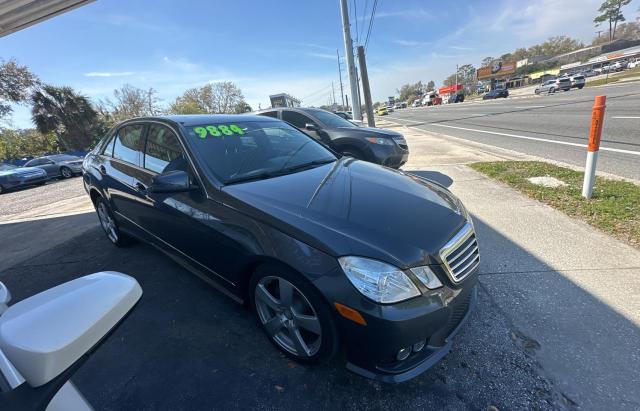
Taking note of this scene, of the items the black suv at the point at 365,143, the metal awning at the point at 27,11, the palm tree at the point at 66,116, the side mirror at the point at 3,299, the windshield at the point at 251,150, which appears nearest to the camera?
the side mirror at the point at 3,299

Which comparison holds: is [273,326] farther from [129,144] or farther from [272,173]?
[129,144]

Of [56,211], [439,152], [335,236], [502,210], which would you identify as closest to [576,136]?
[439,152]

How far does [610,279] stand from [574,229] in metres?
1.08

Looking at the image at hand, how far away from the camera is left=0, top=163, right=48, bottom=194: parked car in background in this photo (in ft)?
44.1

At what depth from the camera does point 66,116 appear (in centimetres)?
3195

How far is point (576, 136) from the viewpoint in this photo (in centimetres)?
976

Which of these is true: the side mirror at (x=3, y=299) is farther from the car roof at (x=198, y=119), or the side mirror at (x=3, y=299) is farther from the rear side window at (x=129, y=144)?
the rear side window at (x=129, y=144)

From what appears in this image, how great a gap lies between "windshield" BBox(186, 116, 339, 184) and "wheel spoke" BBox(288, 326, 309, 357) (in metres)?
1.19

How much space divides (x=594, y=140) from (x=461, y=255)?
351 cm

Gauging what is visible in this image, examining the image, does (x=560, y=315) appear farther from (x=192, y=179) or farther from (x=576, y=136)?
(x=576, y=136)

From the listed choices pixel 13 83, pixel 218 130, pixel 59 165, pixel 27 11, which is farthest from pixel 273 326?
pixel 13 83

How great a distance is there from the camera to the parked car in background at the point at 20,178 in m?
13.4

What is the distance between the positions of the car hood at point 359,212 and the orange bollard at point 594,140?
9.30 ft

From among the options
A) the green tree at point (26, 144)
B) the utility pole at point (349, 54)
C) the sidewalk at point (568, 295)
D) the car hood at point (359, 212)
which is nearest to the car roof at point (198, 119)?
the car hood at point (359, 212)
